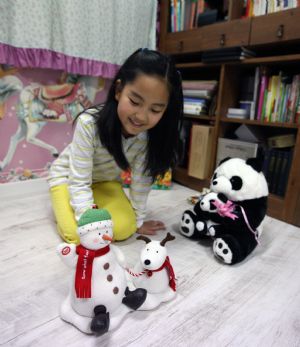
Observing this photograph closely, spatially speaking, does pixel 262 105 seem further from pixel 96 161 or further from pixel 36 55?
pixel 36 55

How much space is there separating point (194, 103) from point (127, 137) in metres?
0.77

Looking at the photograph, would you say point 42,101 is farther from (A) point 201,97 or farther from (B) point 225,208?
(B) point 225,208

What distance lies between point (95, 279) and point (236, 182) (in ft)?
1.90

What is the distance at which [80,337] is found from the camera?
0.61 meters

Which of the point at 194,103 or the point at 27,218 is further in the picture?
the point at 194,103

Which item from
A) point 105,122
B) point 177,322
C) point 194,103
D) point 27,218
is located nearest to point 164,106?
point 105,122

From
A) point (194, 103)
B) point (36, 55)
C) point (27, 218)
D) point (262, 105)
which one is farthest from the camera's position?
point (194, 103)

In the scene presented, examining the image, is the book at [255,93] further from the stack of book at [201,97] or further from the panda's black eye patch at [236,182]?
the panda's black eye patch at [236,182]

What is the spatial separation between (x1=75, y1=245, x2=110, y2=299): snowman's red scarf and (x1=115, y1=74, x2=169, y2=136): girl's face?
0.40 meters

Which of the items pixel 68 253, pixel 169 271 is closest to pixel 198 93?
pixel 169 271

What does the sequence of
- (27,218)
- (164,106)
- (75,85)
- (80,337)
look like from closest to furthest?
1. (80,337)
2. (164,106)
3. (27,218)
4. (75,85)

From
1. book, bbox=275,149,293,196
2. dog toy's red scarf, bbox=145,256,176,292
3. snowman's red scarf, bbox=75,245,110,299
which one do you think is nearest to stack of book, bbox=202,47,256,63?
book, bbox=275,149,293,196

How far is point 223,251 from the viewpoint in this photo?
0.89m

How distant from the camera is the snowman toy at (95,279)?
560 millimetres
